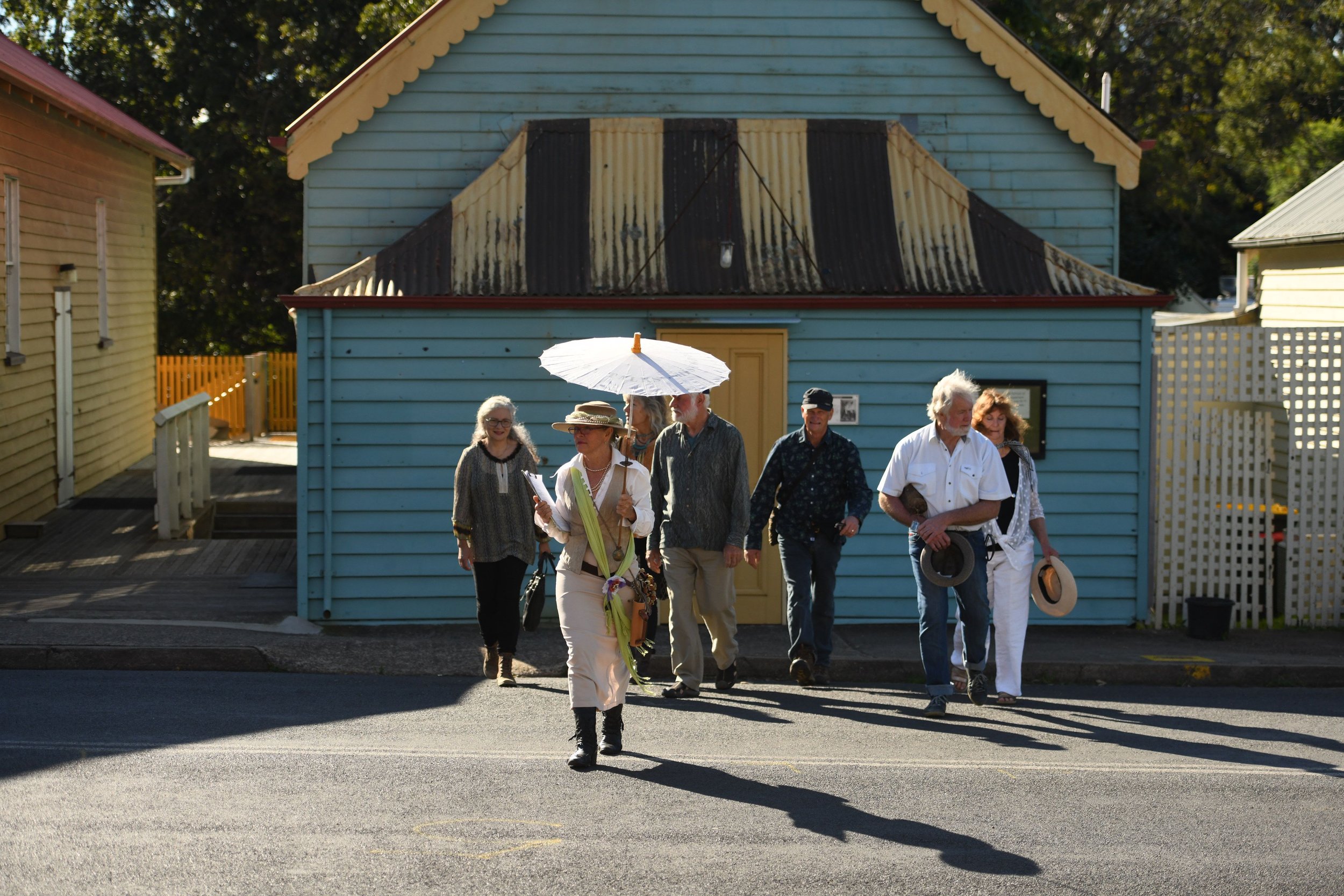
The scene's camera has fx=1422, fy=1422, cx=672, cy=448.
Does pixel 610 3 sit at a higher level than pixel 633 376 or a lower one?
higher

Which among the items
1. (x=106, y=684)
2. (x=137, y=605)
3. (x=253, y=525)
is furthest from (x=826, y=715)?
(x=253, y=525)

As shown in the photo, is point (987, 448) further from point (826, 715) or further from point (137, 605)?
point (137, 605)

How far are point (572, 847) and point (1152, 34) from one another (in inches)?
1367

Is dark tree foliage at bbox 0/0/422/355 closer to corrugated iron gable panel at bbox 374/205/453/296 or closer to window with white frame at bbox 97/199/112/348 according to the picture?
window with white frame at bbox 97/199/112/348

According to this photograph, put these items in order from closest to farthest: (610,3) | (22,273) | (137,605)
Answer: (137,605)
(610,3)
(22,273)

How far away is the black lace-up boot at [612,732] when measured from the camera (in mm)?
6902

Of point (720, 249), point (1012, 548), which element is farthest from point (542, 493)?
point (720, 249)

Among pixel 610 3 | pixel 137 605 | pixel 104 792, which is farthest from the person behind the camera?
pixel 610 3

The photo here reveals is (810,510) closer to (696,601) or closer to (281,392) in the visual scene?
(696,601)

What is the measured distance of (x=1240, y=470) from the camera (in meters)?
11.1

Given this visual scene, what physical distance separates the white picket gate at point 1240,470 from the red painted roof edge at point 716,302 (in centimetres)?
68

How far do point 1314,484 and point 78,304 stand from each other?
46.2ft

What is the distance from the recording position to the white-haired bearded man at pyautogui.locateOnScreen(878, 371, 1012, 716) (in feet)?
25.6

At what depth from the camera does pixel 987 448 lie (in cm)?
788
